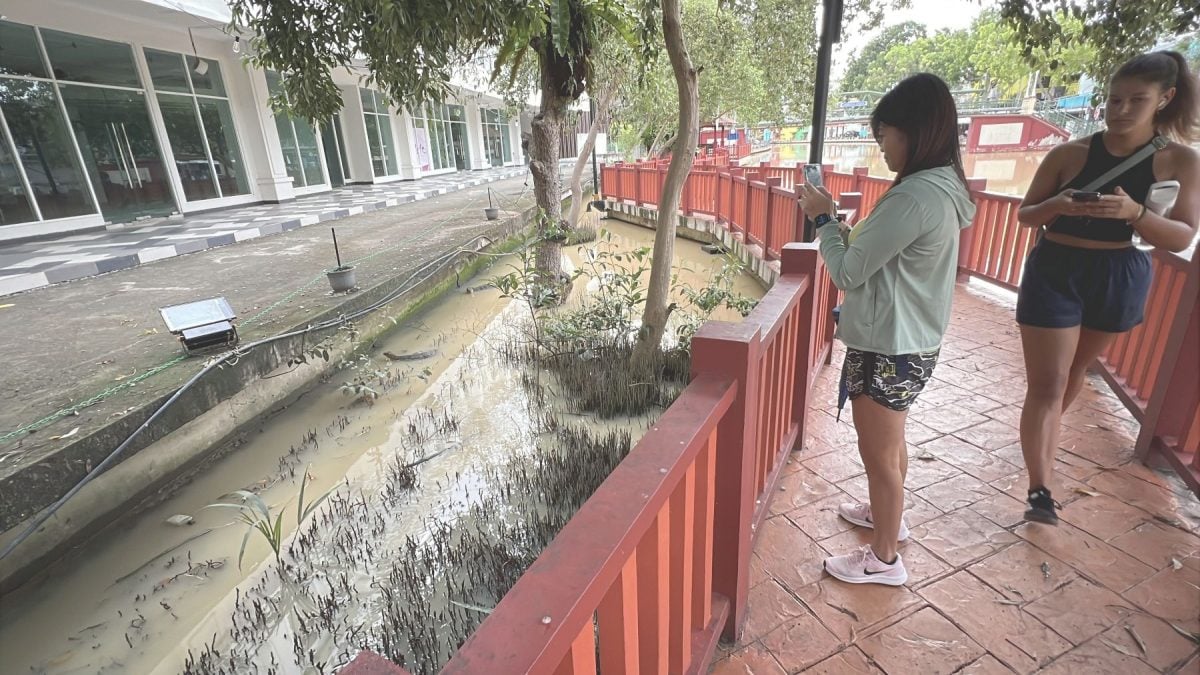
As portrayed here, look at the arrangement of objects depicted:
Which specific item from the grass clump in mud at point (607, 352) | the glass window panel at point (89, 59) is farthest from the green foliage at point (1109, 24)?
the glass window panel at point (89, 59)

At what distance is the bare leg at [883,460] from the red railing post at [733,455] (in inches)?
16.0

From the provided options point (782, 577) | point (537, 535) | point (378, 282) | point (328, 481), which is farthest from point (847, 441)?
point (378, 282)

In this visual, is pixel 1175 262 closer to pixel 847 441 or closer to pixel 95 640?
pixel 847 441

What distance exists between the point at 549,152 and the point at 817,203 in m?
5.65

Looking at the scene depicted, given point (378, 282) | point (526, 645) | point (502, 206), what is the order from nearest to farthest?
point (526, 645) < point (378, 282) < point (502, 206)

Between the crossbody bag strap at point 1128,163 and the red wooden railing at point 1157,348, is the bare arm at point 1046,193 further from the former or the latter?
the red wooden railing at point 1157,348

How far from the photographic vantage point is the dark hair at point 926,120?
1532mm

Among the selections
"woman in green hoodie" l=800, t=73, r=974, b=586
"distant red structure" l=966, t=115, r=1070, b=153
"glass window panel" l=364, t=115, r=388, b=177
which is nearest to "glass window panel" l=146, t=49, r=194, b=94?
"glass window panel" l=364, t=115, r=388, b=177

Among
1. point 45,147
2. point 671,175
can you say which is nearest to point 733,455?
point 671,175

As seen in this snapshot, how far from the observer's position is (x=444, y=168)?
859 inches

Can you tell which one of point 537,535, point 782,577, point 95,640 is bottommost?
point 95,640

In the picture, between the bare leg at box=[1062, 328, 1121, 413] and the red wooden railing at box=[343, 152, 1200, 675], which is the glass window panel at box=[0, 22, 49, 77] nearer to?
the red wooden railing at box=[343, 152, 1200, 675]

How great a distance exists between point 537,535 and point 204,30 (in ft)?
36.8

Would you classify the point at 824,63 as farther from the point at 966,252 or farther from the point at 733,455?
the point at 966,252
